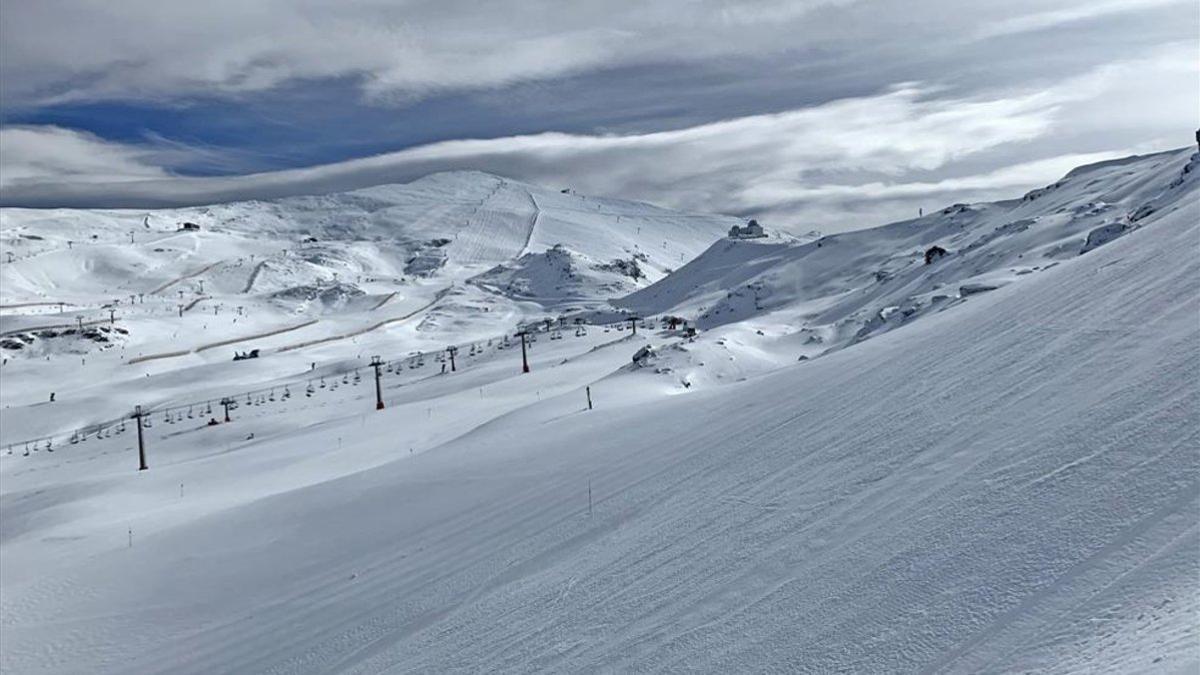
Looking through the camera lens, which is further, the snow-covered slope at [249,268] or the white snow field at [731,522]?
the snow-covered slope at [249,268]

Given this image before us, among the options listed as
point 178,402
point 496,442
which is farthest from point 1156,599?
point 178,402

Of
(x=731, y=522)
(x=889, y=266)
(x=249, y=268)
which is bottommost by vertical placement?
(x=731, y=522)

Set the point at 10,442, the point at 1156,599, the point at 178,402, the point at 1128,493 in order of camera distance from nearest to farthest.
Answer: the point at 1156,599 < the point at 1128,493 < the point at 10,442 < the point at 178,402

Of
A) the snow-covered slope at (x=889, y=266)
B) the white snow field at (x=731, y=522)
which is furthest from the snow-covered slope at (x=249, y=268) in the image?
the white snow field at (x=731, y=522)

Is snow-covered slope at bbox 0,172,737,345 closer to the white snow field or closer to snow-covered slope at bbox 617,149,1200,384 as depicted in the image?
snow-covered slope at bbox 617,149,1200,384

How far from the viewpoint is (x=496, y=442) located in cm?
1817

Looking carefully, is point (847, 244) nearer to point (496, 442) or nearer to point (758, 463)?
point (496, 442)

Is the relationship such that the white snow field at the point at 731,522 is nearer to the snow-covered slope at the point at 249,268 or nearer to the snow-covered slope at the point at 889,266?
the snow-covered slope at the point at 889,266

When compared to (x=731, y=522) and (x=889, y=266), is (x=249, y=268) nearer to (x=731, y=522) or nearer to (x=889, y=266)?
(x=889, y=266)

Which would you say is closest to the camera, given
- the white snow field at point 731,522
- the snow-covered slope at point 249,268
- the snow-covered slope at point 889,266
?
the white snow field at point 731,522

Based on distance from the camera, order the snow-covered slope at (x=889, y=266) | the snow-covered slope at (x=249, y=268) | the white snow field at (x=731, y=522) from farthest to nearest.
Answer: the snow-covered slope at (x=249, y=268), the snow-covered slope at (x=889, y=266), the white snow field at (x=731, y=522)

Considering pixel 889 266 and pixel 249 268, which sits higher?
pixel 249 268

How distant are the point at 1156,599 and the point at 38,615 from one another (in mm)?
16086

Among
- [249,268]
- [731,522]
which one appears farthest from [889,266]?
[249,268]
